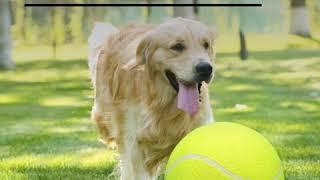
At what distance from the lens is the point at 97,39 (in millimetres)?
5602

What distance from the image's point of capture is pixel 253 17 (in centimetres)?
2498

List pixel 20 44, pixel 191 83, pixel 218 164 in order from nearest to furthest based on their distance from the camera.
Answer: pixel 218 164, pixel 191 83, pixel 20 44

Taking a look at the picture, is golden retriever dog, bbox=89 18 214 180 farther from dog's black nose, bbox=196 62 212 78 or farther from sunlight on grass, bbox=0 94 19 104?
sunlight on grass, bbox=0 94 19 104

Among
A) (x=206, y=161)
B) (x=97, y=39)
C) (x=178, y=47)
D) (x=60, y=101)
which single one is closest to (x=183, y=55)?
(x=178, y=47)

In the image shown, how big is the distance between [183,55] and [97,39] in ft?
6.20

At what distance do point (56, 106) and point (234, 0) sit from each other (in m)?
12.5

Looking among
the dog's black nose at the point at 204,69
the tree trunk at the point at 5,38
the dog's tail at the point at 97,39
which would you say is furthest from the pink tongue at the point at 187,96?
the tree trunk at the point at 5,38

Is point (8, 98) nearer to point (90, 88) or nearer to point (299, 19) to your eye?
point (90, 88)

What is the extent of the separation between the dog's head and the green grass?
150cm

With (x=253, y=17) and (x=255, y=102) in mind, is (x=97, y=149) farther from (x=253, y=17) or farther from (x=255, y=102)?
(x=253, y=17)

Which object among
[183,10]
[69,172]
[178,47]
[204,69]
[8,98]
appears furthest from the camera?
[183,10]

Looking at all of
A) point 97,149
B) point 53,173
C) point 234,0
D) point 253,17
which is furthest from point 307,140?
point 253,17

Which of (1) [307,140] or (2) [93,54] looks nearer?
(2) [93,54]

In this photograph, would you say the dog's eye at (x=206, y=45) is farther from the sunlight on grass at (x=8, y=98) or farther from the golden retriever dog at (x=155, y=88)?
the sunlight on grass at (x=8, y=98)
